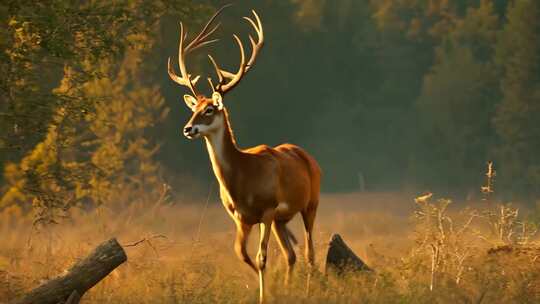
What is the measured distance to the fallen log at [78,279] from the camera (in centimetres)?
1227

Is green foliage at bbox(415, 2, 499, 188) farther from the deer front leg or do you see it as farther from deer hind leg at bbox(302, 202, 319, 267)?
the deer front leg

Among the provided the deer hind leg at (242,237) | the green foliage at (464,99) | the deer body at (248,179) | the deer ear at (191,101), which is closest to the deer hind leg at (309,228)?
the deer body at (248,179)

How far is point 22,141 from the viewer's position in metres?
17.9

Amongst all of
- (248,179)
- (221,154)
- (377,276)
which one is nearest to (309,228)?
(377,276)

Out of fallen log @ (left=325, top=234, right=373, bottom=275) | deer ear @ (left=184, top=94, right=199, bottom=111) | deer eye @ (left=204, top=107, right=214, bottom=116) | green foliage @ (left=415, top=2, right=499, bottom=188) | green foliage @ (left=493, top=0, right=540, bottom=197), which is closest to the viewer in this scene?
deer eye @ (left=204, top=107, right=214, bottom=116)

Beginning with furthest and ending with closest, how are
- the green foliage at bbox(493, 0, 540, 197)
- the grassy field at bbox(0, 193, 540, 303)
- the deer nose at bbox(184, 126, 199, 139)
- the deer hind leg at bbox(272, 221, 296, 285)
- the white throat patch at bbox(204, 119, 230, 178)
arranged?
the green foliage at bbox(493, 0, 540, 197) → the deer hind leg at bbox(272, 221, 296, 285) → the grassy field at bbox(0, 193, 540, 303) → the white throat patch at bbox(204, 119, 230, 178) → the deer nose at bbox(184, 126, 199, 139)

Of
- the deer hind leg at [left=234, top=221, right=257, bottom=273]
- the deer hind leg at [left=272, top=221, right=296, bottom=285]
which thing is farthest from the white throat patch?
the deer hind leg at [left=272, top=221, right=296, bottom=285]

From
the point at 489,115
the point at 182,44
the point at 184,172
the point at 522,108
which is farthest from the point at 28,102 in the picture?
the point at 489,115

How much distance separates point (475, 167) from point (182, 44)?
1610 inches

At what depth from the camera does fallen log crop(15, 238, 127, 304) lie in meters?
12.3

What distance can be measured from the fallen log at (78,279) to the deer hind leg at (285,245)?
2.58 m

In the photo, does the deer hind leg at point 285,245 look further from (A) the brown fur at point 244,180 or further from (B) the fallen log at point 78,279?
(B) the fallen log at point 78,279

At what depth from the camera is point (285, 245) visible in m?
14.7

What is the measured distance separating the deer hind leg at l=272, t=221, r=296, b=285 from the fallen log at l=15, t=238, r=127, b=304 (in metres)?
2.58
